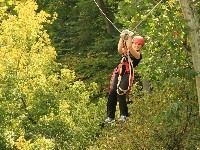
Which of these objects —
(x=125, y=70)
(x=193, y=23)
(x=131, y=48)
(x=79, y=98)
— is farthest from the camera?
(x=79, y=98)

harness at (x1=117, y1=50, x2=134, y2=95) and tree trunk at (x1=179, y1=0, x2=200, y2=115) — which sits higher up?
tree trunk at (x1=179, y1=0, x2=200, y2=115)

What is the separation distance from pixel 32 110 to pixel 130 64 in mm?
7686

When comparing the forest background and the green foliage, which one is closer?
the forest background

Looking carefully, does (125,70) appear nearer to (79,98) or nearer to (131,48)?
(131,48)

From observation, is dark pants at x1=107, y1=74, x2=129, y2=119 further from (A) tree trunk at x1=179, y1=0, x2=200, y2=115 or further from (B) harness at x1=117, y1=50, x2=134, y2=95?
(A) tree trunk at x1=179, y1=0, x2=200, y2=115

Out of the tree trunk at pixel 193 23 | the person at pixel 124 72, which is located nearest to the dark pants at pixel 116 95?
the person at pixel 124 72

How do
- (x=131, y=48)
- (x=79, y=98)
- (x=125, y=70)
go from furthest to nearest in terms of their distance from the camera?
1. (x=79, y=98)
2. (x=125, y=70)
3. (x=131, y=48)

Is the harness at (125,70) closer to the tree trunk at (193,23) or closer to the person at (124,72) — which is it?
the person at (124,72)

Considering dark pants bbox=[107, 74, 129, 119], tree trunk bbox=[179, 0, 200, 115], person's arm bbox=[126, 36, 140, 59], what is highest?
tree trunk bbox=[179, 0, 200, 115]

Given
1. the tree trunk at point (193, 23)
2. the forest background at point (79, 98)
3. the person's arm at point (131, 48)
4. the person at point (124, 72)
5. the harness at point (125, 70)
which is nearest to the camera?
the person's arm at point (131, 48)

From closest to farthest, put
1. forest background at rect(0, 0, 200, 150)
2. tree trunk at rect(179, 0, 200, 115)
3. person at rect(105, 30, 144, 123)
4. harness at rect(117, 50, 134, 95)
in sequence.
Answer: person at rect(105, 30, 144, 123), harness at rect(117, 50, 134, 95), tree trunk at rect(179, 0, 200, 115), forest background at rect(0, 0, 200, 150)

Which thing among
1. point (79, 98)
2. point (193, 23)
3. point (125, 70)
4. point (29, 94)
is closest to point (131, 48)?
point (125, 70)

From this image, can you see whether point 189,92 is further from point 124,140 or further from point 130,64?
point 130,64

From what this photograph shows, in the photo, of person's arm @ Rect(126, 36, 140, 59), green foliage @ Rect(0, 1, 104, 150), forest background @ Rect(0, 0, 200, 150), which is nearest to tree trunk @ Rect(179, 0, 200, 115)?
forest background @ Rect(0, 0, 200, 150)
